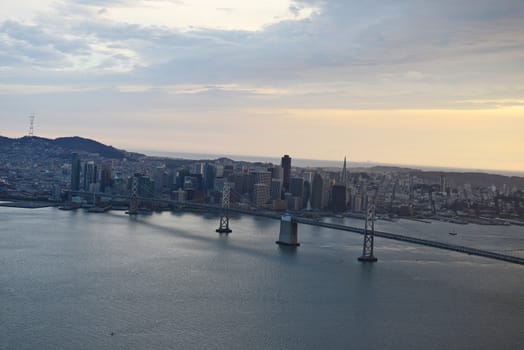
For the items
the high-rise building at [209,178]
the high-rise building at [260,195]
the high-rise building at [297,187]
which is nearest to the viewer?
the high-rise building at [260,195]

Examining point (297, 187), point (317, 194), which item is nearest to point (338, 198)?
point (317, 194)

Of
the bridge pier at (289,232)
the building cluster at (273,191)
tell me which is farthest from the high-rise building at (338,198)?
the bridge pier at (289,232)

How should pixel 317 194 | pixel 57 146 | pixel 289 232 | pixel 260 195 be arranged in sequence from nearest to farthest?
pixel 289 232
pixel 260 195
pixel 317 194
pixel 57 146

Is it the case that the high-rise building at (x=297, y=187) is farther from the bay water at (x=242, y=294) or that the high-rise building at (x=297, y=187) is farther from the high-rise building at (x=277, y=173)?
the bay water at (x=242, y=294)

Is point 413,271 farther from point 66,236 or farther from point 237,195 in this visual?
point 237,195

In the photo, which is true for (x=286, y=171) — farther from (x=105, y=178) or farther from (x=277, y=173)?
(x=105, y=178)

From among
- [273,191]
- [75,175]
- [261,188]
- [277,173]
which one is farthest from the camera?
[277,173]

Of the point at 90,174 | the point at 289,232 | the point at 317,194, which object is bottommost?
→ the point at 289,232

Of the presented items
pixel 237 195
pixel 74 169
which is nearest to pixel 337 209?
pixel 237 195

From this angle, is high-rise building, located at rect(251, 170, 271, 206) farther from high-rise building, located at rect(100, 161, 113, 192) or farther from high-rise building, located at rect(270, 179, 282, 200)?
high-rise building, located at rect(100, 161, 113, 192)
